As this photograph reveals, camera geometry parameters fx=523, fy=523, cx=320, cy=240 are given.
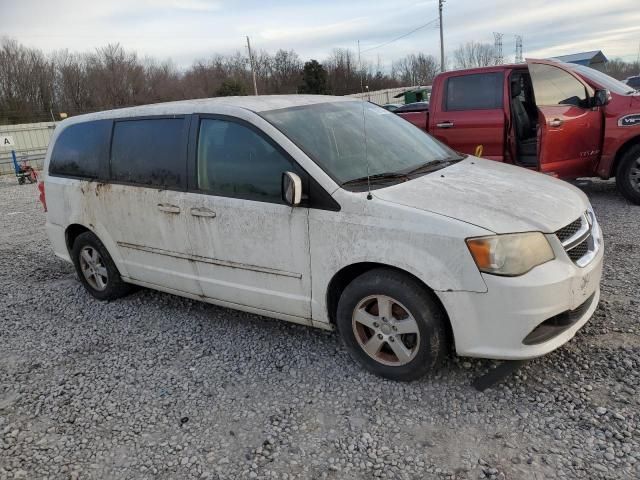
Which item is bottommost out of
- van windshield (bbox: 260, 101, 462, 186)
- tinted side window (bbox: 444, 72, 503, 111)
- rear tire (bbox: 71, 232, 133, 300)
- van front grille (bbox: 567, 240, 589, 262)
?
rear tire (bbox: 71, 232, 133, 300)

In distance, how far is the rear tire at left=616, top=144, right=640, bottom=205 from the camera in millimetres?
6527

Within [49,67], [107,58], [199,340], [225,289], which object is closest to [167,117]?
[225,289]

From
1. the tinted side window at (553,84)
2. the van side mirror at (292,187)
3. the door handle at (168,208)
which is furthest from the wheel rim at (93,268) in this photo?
the tinted side window at (553,84)

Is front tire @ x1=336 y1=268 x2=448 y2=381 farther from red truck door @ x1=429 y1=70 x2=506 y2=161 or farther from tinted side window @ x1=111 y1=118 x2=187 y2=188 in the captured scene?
red truck door @ x1=429 y1=70 x2=506 y2=161

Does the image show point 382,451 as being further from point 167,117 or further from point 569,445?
point 167,117

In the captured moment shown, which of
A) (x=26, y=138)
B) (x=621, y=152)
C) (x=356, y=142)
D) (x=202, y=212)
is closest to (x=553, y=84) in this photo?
(x=621, y=152)

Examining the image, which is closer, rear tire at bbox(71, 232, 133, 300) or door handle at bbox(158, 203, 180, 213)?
door handle at bbox(158, 203, 180, 213)

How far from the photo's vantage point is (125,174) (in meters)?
4.28

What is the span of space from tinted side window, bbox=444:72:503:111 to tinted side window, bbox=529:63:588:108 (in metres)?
0.43

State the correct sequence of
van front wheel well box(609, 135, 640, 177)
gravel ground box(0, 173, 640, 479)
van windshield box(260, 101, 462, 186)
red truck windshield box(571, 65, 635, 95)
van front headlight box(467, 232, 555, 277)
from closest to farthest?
gravel ground box(0, 173, 640, 479) → van front headlight box(467, 232, 555, 277) → van windshield box(260, 101, 462, 186) → van front wheel well box(609, 135, 640, 177) → red truck windshield box(571, 65, 635, 95)

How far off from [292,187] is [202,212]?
0.91 meters

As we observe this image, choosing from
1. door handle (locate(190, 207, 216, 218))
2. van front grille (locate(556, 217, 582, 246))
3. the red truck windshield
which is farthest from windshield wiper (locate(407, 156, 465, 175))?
the red truck windshield

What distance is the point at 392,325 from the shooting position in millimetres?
3074

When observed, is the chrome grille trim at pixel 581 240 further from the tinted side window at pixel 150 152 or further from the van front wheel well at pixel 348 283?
the tinted side window at pixel 150 152
